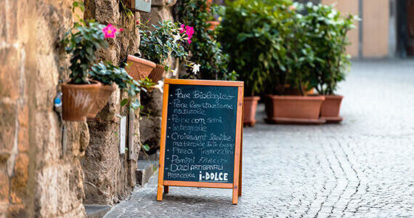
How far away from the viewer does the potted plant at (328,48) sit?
9109mm

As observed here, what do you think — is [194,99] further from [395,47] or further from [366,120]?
[395,47]

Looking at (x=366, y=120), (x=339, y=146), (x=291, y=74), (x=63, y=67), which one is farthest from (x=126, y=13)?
(x=366, y=120)

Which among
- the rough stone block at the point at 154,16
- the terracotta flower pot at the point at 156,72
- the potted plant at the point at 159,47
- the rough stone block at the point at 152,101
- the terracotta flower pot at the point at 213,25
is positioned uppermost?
the terracotta flower pot at the point at 213,25

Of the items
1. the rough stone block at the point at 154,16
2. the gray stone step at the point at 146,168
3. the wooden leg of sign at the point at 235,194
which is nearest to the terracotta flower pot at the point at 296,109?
the gray stone step at the point at 146,168

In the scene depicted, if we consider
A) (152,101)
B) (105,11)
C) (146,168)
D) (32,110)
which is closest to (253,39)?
(152,101)

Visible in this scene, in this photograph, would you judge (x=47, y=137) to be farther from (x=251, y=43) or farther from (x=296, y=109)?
(x=296, y=109)

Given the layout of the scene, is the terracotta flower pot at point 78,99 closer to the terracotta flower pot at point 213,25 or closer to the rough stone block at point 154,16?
the rough stone block at point 154,16

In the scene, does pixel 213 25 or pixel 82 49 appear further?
pixel 213 25

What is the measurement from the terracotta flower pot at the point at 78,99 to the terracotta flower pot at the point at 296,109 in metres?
5.70

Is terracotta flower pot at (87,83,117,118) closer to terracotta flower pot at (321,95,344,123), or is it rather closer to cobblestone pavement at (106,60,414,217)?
cobblestone pavement at (106,60,414,217)

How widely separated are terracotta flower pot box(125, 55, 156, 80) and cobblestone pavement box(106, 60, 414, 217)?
0.87m

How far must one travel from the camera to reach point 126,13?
4.84 metres

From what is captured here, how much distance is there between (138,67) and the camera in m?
4.59

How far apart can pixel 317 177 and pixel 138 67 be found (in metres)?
1.90
